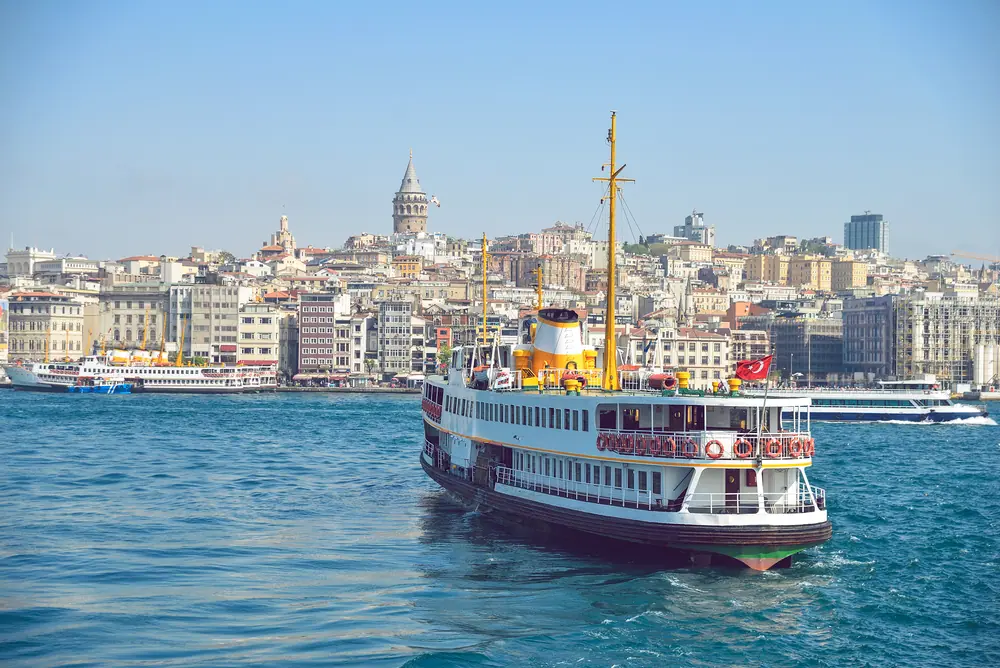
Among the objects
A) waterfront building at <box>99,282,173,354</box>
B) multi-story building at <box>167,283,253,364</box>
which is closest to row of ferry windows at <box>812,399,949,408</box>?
multi-story building at <box>167,283,253,364</box>

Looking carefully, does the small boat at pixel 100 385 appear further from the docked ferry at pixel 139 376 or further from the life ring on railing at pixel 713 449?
the life ring on railing at pixel 713 449

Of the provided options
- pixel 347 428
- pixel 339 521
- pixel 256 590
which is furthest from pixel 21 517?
pixel 347 428

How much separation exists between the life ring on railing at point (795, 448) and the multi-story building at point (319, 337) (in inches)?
3638

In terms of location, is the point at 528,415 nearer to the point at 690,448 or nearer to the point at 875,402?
the point at 690,448

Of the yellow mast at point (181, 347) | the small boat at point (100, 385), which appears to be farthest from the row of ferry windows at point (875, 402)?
the yellow mast at point (181, 347)

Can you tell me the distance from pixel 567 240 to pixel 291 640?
179 meters

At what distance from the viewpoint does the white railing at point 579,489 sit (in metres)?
22.2

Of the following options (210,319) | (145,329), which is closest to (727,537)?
(210,319)

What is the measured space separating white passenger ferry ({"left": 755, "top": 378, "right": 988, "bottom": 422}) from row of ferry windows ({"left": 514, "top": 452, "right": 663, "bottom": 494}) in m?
45.1

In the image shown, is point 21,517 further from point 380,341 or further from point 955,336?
point 955,336

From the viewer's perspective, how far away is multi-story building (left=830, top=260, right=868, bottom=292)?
617 ft

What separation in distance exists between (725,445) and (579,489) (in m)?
3.25

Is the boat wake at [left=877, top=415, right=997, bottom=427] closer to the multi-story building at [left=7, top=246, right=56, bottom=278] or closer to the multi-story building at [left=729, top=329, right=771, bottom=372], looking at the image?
the multi-story building at [left=729, top=329, right=771, bottom=372]

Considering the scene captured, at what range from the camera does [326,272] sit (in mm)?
151125
